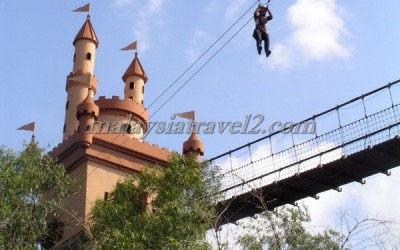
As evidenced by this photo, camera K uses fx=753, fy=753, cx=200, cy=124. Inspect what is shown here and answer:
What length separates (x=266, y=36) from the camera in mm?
14031

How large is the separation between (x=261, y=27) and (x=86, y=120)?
461 inches

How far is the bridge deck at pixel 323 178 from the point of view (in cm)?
1994

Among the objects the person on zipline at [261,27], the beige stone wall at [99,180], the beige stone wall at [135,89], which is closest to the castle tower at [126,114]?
the beige stone wall at [135,89]

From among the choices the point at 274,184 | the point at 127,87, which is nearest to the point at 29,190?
the point at 274,184

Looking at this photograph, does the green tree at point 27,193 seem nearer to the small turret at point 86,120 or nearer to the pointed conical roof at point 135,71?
the small turret at point 86,120

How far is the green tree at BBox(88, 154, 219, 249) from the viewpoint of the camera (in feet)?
61.4

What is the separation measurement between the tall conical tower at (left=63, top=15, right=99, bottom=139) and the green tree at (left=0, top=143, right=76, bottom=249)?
20.3ft

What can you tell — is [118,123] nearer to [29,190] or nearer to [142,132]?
[142,132]

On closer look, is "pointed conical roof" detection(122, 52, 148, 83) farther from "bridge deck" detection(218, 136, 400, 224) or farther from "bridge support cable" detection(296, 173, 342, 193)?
"bridge support cable" detection(296, 173, 342, 193)

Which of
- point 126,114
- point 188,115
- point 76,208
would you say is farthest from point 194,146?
point 76,208

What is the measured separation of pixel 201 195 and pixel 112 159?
18.3ft

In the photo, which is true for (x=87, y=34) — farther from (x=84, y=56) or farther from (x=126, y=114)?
(x=126, y=114)

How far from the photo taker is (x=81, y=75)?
93.0ft

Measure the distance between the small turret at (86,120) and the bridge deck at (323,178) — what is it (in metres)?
4.80
